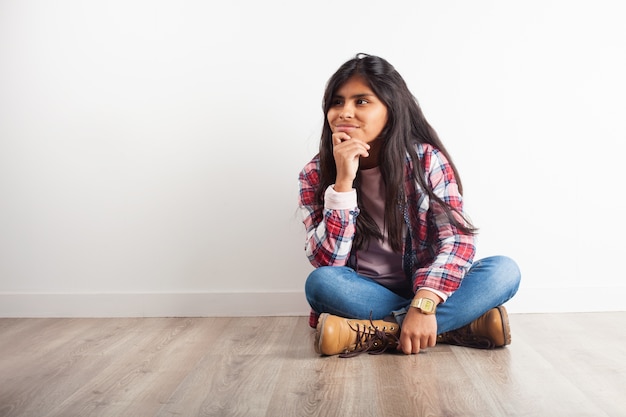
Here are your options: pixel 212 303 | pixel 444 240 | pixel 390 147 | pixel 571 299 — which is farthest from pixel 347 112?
pixel 571 299

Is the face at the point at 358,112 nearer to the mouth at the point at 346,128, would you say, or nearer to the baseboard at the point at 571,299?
the mouth at the point at 346,128

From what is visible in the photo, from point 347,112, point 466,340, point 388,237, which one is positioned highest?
point 347,112

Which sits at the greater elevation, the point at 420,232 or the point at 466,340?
the point at 420,232

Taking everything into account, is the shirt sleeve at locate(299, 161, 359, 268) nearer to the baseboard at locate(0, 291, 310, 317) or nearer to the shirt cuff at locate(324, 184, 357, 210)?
the shirt cuff at locate(324, 184, 357, 210)

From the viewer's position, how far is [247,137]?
92.8 inches

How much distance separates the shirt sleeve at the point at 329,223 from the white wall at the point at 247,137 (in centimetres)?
42

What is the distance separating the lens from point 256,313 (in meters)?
2.36

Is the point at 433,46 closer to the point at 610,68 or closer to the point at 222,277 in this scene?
the point at 610,68

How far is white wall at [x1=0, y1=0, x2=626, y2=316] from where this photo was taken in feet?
7.57

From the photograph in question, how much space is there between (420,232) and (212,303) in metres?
0.85

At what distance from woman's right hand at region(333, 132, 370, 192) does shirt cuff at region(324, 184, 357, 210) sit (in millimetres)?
15

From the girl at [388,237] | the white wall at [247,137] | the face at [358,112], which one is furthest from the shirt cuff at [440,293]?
the white wall at [247,137]

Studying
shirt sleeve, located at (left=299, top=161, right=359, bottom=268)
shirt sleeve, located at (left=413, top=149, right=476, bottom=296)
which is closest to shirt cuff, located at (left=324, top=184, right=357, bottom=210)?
shirt sleeve, located at (left=299, top=161, right=359, bottom=268)

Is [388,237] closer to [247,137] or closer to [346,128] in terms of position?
[346,128]
